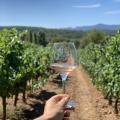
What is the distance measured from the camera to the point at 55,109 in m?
1.28

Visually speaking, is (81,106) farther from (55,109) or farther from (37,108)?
(55,109)

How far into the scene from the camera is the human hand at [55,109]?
1.25 meters

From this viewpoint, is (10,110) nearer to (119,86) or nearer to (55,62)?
(119,86)

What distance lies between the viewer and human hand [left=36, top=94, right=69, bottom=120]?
1.25 metres

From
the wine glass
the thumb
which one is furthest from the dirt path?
the thumb

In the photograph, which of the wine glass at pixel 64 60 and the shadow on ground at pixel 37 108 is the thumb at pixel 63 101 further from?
the shadow on ground at pixel 37 108

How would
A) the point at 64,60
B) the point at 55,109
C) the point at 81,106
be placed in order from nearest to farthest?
the point at 55,109 → the point at 64,60 → the point at 81,106

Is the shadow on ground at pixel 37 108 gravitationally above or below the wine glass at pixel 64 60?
below

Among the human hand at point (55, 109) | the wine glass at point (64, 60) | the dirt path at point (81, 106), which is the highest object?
the wine glass at point (64, 60)

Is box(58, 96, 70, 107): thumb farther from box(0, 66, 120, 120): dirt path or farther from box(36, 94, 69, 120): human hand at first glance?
box(0, 66, 120, 120): dirt path

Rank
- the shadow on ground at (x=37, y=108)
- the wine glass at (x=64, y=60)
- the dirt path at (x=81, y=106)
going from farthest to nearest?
the shadow on ground at (x=37, y=108) < the dirt path at (x=81, y=106) < the wine glass at (x=64, y=60)

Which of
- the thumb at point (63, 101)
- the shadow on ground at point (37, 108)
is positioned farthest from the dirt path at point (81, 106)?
the thumb at point (63, 101)

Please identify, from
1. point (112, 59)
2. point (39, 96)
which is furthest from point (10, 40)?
point (39, 96)

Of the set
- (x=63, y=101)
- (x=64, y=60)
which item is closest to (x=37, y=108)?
(x=64, y=60)
